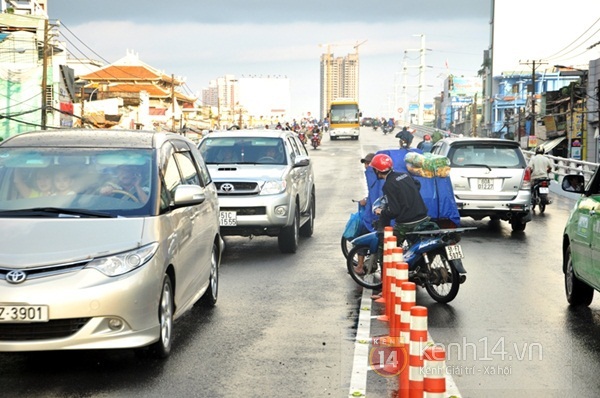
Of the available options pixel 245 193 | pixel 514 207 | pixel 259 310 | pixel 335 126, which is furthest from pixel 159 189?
pixel 335 126

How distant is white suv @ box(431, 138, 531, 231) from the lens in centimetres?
1823

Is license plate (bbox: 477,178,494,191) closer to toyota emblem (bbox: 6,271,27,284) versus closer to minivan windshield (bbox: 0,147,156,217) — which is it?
minivan windshield (bbox: 0,147,156,217)

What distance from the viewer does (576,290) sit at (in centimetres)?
1008

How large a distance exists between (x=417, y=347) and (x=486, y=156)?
46.2 feet

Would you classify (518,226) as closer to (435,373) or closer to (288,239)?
(288,239)

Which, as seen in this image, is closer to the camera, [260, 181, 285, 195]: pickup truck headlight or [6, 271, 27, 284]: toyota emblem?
[6, 271, 27, 284]: toyota emblem

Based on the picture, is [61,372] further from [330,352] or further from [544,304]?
[544,304]

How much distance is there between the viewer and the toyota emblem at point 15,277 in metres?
6.55

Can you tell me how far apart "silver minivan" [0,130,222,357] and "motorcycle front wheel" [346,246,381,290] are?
2564 millimetres

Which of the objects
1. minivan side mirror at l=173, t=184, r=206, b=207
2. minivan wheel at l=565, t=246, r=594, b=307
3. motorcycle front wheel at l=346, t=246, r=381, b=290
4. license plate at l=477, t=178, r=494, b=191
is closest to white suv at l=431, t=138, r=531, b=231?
license plate at l=477, t=178, r=494, b=191

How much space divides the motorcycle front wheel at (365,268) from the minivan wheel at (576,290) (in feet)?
7.05

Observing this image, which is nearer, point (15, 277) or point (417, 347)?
point (417, 347)

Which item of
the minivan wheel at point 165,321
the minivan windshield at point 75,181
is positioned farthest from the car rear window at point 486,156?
the minivan wheel at point 165,321

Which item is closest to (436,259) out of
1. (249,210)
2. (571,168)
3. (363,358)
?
(363,358)
